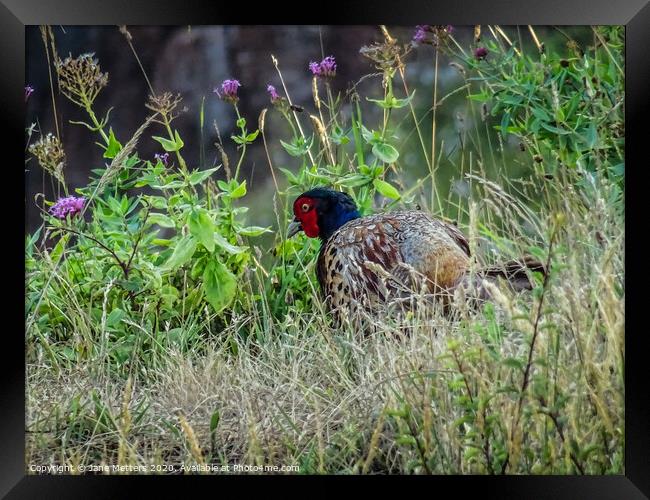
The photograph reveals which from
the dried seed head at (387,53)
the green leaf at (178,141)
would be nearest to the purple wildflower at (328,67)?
the dried seed head at (387,53)

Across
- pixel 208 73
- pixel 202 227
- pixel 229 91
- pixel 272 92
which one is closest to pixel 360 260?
pixel 202 227

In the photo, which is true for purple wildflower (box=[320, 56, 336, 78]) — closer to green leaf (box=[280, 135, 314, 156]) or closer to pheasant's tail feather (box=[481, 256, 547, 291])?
green leaf (box=[280, 135, 314, 156])

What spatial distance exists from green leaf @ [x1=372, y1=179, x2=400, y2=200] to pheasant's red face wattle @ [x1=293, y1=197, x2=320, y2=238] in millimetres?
302

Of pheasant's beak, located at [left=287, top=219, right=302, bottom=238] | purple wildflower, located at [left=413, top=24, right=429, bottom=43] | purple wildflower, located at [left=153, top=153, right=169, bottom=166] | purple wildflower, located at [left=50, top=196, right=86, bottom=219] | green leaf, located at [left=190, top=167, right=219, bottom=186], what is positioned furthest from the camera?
pheasant's beak, located at [left=287, top=219, right=302, bottom=238]

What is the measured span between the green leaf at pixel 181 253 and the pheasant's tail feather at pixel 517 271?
1.24m

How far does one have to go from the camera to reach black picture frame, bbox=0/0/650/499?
4.00m

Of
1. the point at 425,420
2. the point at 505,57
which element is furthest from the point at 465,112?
the point at 425,420

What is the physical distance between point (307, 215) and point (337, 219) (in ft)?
0.48

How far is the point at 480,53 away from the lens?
168 inches

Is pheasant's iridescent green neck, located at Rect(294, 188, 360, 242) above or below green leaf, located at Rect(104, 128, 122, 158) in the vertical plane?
below

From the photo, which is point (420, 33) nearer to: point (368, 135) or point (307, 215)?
point (368, 135)

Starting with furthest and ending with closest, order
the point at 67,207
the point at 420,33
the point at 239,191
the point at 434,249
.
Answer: the point at 239,191, the point at 434,249, the point at 67,207, the point at 420,33

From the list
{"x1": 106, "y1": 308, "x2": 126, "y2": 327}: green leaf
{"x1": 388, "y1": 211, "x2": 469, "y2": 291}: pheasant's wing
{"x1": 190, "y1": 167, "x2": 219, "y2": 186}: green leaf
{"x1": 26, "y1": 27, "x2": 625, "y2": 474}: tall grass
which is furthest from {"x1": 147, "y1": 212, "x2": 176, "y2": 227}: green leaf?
{"x1": 388, "y1": 211, "x2": 469, "y2": 291}: pheasant's wing
